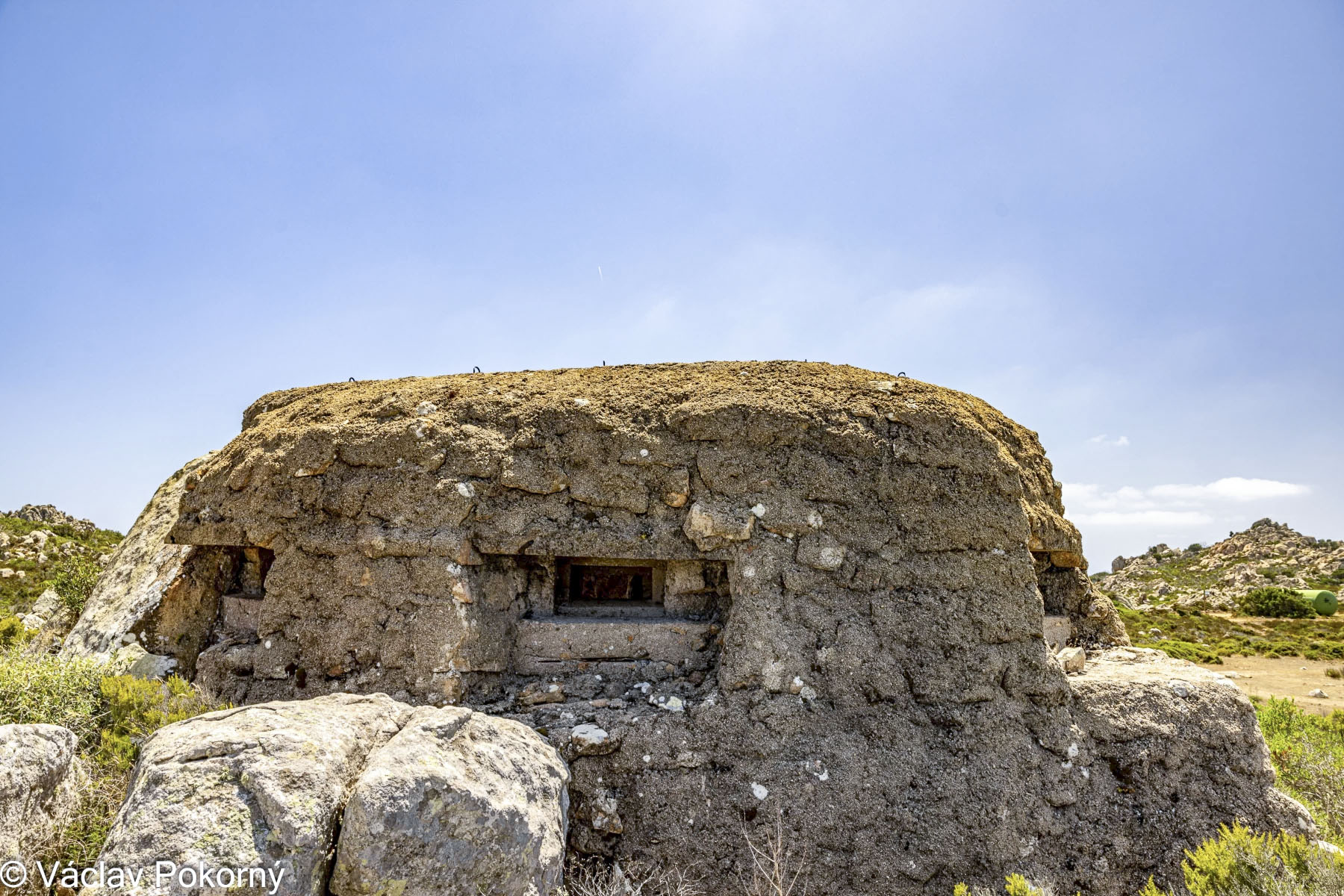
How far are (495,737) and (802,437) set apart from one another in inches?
86.3

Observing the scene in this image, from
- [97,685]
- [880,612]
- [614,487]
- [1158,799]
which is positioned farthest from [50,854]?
[1158,799]

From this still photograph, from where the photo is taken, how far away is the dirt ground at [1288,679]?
11320mm

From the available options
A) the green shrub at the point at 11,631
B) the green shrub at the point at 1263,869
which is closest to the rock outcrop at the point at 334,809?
the green shrub at the point at 1263,869

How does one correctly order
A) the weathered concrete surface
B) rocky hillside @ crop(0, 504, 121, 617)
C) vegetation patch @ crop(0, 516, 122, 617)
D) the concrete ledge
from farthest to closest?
rocky hillside @ crop(0, 504, 121, 617) → vegetation patch @ crop(0, 516, 122, 617) → the weathered concrete surface → the concrete ledge

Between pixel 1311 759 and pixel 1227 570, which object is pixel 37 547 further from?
pixel 1227 570

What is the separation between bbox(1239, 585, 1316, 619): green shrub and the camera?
1927 cm

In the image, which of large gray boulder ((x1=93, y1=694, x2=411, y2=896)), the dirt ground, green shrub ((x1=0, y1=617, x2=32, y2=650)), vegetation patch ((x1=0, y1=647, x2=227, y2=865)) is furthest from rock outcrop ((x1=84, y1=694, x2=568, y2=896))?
the dirt ground

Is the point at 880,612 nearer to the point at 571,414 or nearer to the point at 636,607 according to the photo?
the point at 636,607

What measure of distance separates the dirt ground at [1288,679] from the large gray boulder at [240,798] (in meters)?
13.0

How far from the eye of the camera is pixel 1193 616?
19.5 m

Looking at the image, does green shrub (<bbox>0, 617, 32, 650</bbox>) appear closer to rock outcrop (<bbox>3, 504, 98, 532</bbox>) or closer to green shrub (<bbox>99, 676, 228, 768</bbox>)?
green shrub (<bbox>99, 676, 228, 768</bbox>)

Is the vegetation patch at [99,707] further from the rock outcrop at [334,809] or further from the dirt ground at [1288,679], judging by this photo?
the dirt ground at [1288,679]

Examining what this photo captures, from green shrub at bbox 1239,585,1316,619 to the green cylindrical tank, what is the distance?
0.46 feet

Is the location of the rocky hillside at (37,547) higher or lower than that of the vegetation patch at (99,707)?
higher
